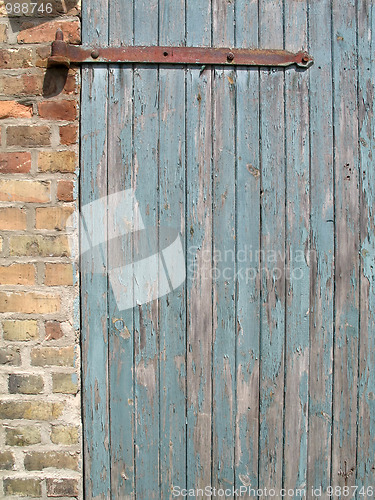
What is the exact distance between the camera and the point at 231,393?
1710mm

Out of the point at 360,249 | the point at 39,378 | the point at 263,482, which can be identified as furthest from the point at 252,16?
the point at 263,482

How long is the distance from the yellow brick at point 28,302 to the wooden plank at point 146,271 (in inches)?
13.5

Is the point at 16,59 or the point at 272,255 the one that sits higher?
the point at 16,59

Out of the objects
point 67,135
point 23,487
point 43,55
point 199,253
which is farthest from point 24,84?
point 23,487

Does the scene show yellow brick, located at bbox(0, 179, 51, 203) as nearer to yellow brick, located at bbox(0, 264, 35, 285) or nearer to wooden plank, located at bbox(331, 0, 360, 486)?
yellow brick, located at bbox(0, 264, 35, 285)

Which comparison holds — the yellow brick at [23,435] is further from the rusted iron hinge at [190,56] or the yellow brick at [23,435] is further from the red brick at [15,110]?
the rusted iron hinge at [190,56]

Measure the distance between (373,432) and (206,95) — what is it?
1.56m

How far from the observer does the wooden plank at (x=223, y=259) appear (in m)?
1.69

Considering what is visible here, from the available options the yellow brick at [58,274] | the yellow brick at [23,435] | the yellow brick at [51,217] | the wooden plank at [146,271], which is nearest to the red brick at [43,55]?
the wooden plank at [146,271]

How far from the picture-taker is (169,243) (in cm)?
170

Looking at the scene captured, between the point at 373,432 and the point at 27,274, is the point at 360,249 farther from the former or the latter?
the point at 27,274

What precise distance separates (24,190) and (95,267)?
414mm

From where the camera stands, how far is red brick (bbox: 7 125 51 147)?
5.38ft

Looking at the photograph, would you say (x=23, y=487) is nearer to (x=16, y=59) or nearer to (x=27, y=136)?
(x=27, y=136)
